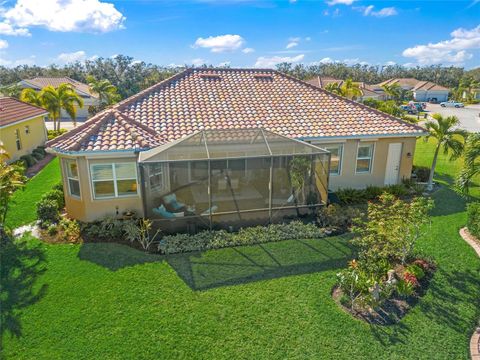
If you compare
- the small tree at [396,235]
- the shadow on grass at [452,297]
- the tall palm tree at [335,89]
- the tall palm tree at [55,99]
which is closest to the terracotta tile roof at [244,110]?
the small tree at [396,235]

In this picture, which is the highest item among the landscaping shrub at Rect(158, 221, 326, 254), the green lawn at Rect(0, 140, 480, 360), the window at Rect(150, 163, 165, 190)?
the window at Rect(150, 163, 165, 190)

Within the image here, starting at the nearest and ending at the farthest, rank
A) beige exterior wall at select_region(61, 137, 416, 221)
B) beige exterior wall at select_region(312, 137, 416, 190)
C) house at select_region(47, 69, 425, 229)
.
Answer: house at select_region(47, 69, 425, 229)
beige exterior wall at select_region(61, 137, 416, 221)
beige exterior wall at select_region(312, 137, 416, 190)

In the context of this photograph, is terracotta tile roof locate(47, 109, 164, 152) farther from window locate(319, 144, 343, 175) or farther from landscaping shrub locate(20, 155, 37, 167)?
landscaping shrub locate(20, 155, 37, 167)

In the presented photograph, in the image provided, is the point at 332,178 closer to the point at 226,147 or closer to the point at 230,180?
the point at 230,180

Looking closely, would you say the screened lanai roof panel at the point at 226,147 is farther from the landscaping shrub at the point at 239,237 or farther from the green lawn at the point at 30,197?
the green lawn at the point at 30,197

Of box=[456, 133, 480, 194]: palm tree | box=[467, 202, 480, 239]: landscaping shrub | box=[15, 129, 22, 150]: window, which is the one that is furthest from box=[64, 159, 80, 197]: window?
box=[467, 202, 480, 239]: landscaping shrub

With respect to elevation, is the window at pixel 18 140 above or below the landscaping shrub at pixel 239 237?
above

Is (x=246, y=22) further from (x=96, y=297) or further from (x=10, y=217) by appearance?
(x=96, y=297)
